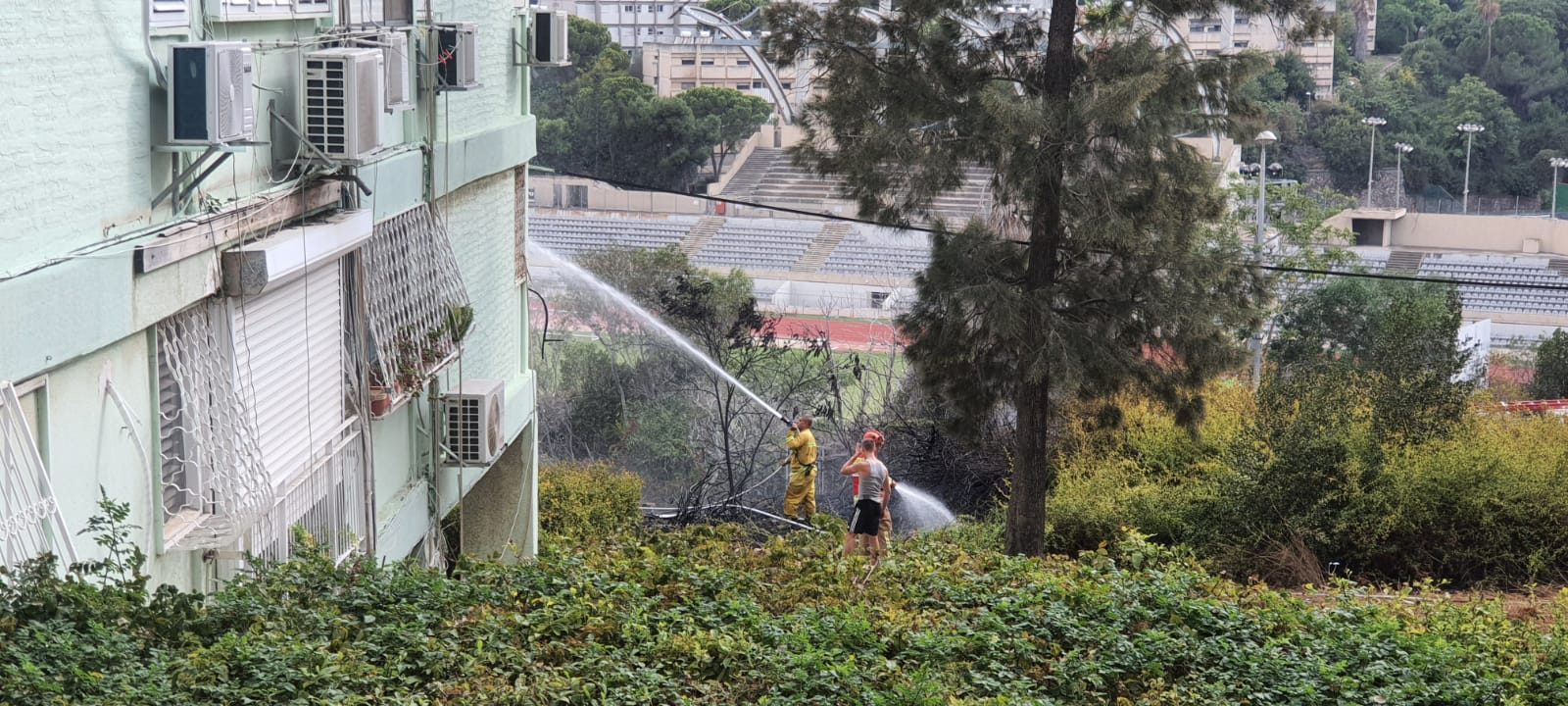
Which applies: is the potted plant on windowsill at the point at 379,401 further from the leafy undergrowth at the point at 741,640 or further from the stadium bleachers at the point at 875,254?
the stadium bleachers at the point at 875,254

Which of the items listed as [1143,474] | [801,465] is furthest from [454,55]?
[1143,474]

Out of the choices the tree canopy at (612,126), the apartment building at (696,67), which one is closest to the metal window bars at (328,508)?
the tree canopy at (612,126)

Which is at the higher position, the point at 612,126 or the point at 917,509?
the point at 612,126

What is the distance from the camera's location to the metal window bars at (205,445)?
671cm

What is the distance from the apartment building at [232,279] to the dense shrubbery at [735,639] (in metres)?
0.58

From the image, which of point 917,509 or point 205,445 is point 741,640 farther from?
point 917,509

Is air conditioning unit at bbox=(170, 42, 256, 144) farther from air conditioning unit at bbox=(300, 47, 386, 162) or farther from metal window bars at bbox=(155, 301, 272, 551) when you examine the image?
air conditioning unit at bbox=(300, 47, 386, 162)

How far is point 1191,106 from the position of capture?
45.0 feet

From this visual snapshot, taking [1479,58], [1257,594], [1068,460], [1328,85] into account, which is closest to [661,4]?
[1328,85]

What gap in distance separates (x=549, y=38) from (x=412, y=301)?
378 cm

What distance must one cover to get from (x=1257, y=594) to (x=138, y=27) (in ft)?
19.1

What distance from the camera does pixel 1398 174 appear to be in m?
81.0

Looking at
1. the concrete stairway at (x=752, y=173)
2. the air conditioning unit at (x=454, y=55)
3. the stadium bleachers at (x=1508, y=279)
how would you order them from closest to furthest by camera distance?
the air conditioning unit at (x=454, y=55) < the stadium bleachers at (x=1508, y=279) < the concrete stairway at (x=752, y=173)

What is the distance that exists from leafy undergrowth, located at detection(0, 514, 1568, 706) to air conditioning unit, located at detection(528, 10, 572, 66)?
234 inches
